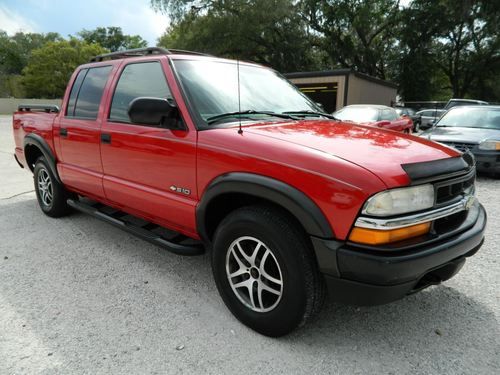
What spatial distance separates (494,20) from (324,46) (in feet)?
45.9

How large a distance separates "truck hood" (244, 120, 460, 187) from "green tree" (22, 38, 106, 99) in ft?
165

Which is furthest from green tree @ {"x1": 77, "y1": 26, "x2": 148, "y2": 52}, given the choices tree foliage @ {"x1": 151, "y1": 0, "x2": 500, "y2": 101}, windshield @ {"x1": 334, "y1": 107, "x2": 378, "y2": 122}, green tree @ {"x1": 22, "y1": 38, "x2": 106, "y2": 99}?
windshield @ {"x1": 334, "y1": 107, "x2": 378, "y2": 122}

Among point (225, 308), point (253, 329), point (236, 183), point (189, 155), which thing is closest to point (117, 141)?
point (189, 155)

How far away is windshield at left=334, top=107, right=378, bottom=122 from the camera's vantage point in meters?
10.1

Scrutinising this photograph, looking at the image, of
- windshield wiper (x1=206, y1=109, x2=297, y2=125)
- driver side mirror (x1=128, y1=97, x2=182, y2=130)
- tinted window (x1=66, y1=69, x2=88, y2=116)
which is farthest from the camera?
tinted window (x1=66, y1=69, x2=88, y2=116)

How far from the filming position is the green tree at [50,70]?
1827 inches

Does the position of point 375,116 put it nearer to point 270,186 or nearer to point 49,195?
point 49,195

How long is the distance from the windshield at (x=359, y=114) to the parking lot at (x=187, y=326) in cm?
694

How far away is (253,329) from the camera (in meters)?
2.47

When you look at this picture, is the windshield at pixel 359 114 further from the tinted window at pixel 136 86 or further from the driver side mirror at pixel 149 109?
the driver side mirror at pixel 149 109

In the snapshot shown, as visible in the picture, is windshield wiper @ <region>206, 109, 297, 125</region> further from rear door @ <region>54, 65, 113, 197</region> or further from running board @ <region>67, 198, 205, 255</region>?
rear door @ <region>54, 65, 113, 197</region>

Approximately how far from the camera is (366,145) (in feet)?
7.72

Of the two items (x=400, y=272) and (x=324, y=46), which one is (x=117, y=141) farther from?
(x=324, y=46)

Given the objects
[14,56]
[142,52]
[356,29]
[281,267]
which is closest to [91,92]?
[142,52]
